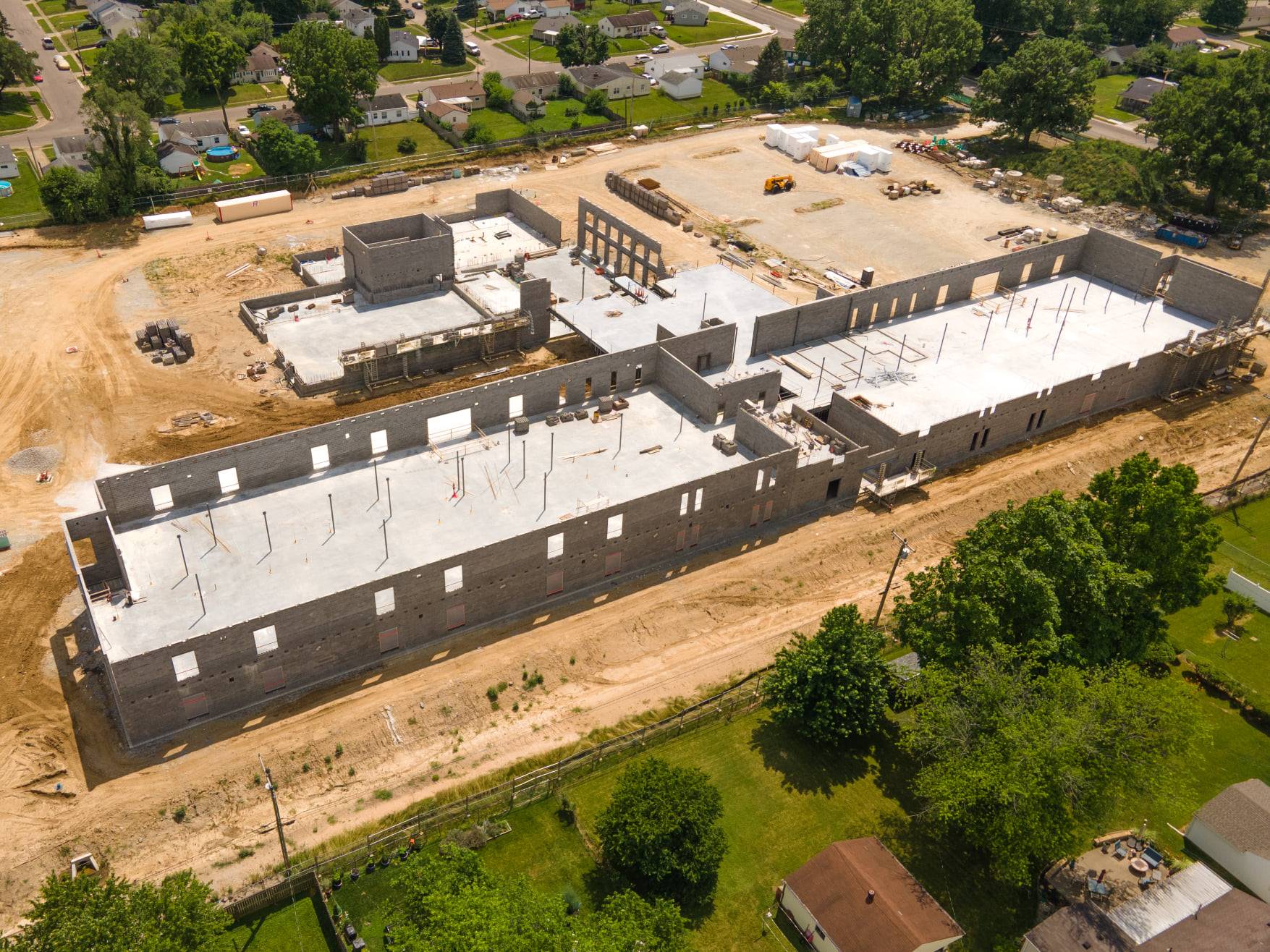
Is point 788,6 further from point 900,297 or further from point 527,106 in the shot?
point 900,297

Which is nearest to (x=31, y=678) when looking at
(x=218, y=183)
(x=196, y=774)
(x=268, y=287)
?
(x=196, y=774)

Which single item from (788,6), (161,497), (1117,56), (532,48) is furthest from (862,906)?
(788,6)

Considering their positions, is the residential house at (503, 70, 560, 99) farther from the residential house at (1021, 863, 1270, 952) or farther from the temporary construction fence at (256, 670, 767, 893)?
the residential house at (1021, 863, 1270, 952)

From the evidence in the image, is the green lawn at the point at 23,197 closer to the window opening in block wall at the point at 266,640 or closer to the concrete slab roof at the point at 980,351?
the window opening in block wall at the point at 266,640

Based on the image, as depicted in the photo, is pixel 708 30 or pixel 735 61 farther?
pixel 708 30

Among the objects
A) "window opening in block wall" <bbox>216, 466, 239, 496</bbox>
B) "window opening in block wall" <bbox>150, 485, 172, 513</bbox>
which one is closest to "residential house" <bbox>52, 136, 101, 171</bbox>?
"window opening in block wall" <bbox>216, 466, 239, 496</bbox>

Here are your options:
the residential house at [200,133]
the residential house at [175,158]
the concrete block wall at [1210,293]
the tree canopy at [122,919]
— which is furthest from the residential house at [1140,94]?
the tree canopy at [122,919]
